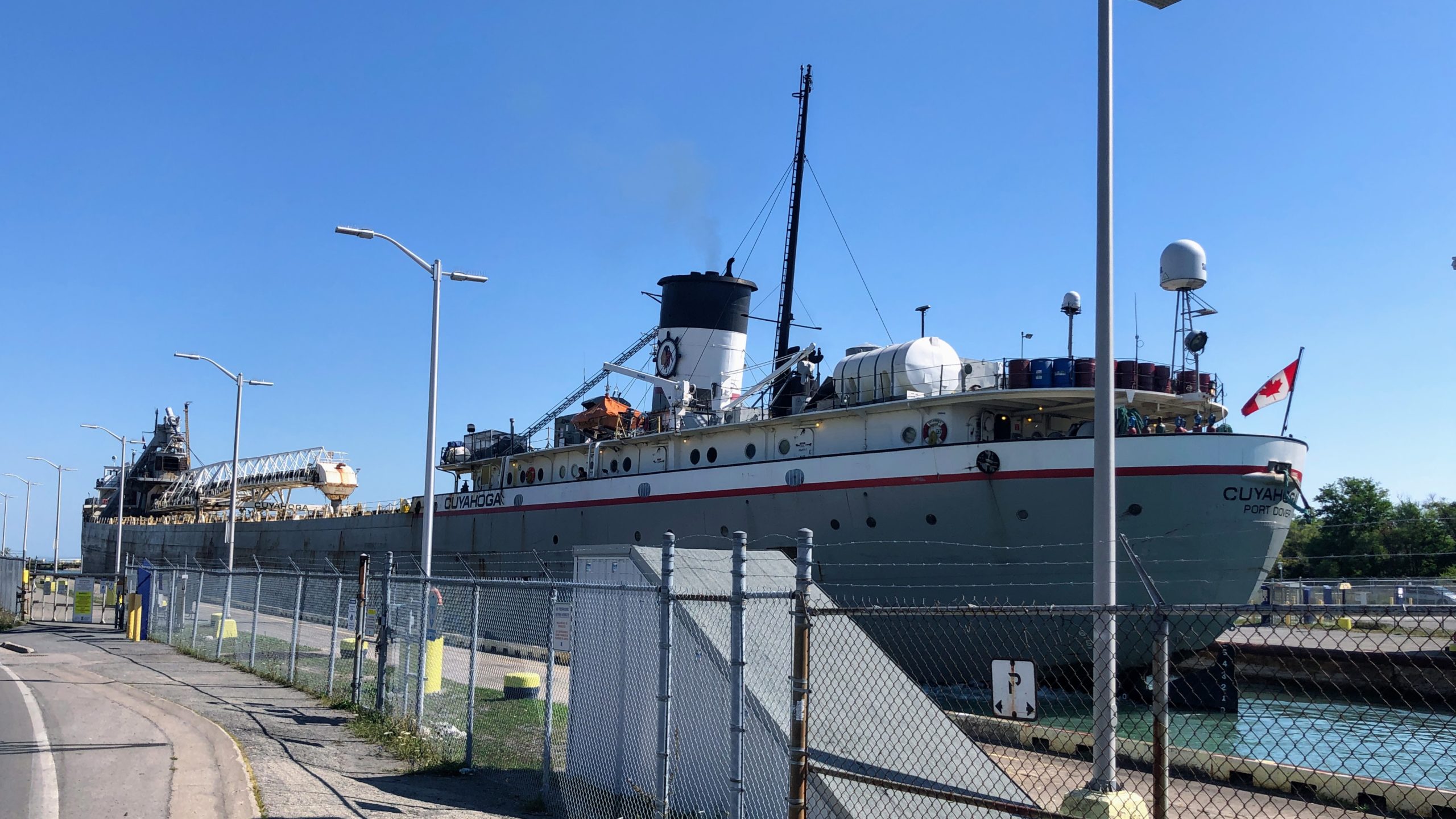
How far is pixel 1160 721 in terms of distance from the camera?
610 centimetres

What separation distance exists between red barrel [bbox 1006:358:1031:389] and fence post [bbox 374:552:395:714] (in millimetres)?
12784

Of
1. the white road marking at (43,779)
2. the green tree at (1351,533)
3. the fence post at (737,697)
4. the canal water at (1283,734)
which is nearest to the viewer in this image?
the fence post at (737,697)

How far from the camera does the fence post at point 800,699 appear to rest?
20.8ft

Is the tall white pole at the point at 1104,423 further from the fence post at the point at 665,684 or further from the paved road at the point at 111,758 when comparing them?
the paved road at the point at 111,758

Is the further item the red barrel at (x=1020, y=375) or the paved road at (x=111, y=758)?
the red barrel at (x=1020, y=375)

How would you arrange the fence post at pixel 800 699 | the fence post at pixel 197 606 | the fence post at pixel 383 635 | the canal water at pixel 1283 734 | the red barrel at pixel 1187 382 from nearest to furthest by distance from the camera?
the fence post at pixel 800 699 < the fence post at pixel 383 635 < the canal water at pixel 1283 734 < the fence post at pixel 197 606 < the red barrel at pixel 1187 382

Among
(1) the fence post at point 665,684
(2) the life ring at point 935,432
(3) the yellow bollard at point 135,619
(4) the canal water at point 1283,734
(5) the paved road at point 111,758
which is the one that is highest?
(2) the life ring at point 935,432

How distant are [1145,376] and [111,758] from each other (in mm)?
18191

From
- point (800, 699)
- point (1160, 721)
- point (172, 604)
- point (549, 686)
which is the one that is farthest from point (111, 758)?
point (172, 604)

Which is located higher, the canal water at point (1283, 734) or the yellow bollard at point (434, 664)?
the yellow bollard at point (434, 664)

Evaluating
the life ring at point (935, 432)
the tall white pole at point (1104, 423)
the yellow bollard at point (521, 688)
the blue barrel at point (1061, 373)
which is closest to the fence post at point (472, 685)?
the yellow bollard at point (521, 688)

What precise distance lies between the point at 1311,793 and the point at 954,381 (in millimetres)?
12653

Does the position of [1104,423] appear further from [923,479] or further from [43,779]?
[923,479]

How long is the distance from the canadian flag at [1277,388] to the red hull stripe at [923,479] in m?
1.59
